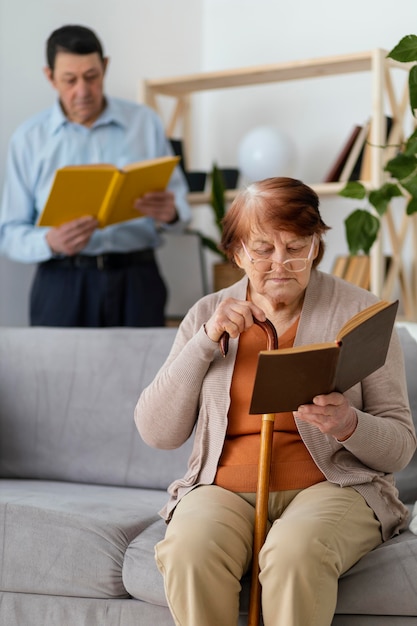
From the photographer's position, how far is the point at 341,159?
13.2 ft

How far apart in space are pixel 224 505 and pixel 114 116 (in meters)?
1.98

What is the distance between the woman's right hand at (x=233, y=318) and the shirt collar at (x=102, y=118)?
5.72 ft

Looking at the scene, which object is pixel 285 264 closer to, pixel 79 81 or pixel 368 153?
pixel 79 81

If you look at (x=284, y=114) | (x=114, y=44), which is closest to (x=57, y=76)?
(x=114, y=44)

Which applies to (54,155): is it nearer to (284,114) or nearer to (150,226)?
(150,226)

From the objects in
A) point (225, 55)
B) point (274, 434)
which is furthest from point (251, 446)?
point (225, 55)

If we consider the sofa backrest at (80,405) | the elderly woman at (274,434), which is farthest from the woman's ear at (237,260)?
the sofa backrest at (80,405)

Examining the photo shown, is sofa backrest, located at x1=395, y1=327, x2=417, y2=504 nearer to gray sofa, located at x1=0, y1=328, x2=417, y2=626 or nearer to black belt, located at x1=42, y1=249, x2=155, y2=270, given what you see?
gray sofa, located at x1=0, y1=328, x2=417, y2=626

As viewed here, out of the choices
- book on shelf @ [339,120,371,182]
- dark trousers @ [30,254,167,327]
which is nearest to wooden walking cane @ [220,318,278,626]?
dark trousers @ [30,254,167,327]

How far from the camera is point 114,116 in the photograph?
3.48 meters

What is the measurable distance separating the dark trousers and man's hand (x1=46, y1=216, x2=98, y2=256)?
6.4 inches

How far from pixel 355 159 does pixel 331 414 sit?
2.43 m

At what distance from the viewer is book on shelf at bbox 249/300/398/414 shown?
5.25 ft

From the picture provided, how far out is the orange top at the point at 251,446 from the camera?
1908 mm
